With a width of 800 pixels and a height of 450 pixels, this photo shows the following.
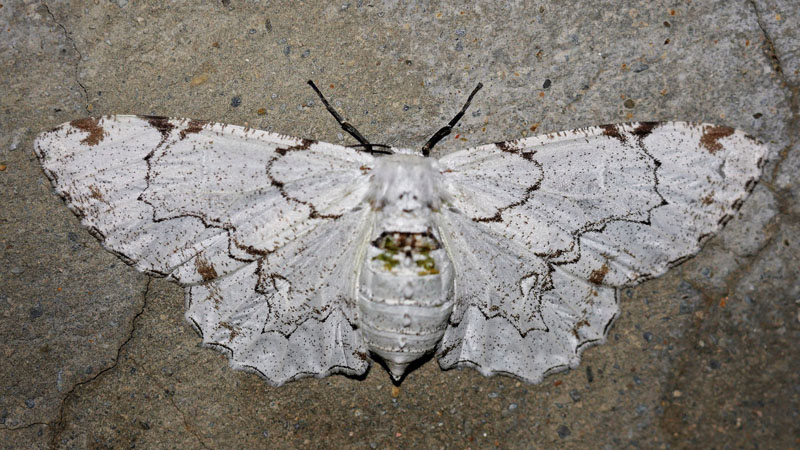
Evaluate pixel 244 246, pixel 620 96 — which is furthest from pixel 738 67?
pixel 244 246

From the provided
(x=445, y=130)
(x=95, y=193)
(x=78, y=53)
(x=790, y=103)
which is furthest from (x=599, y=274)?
(x=78, y=53)

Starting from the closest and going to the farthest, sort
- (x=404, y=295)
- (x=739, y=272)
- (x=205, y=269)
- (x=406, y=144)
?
(x=404, y=295) → (x=205, y=269) → (x=739, y=272) → (x=406, y=144)

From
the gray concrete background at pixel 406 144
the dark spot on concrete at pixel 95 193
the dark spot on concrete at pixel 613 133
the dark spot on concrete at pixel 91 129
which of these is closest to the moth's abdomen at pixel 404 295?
the gray concrete background at pixel 406 144

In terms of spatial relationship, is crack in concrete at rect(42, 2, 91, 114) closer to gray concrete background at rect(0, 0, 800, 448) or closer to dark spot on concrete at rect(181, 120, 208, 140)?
gray concrete background at rect(0, 0, 800, 448)

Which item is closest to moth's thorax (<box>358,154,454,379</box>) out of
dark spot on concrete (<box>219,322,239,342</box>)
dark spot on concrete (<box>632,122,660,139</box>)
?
dark spot on concrete (<box>219,322,239,342</box>)

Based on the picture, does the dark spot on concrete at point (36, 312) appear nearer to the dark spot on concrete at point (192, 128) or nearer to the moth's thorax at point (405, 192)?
the dark spot on concrete at point (192, 128)

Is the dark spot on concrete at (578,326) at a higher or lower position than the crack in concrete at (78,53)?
lower

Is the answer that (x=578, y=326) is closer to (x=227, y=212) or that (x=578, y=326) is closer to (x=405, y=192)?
(x=405, y=192)

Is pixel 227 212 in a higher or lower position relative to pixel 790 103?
lower
